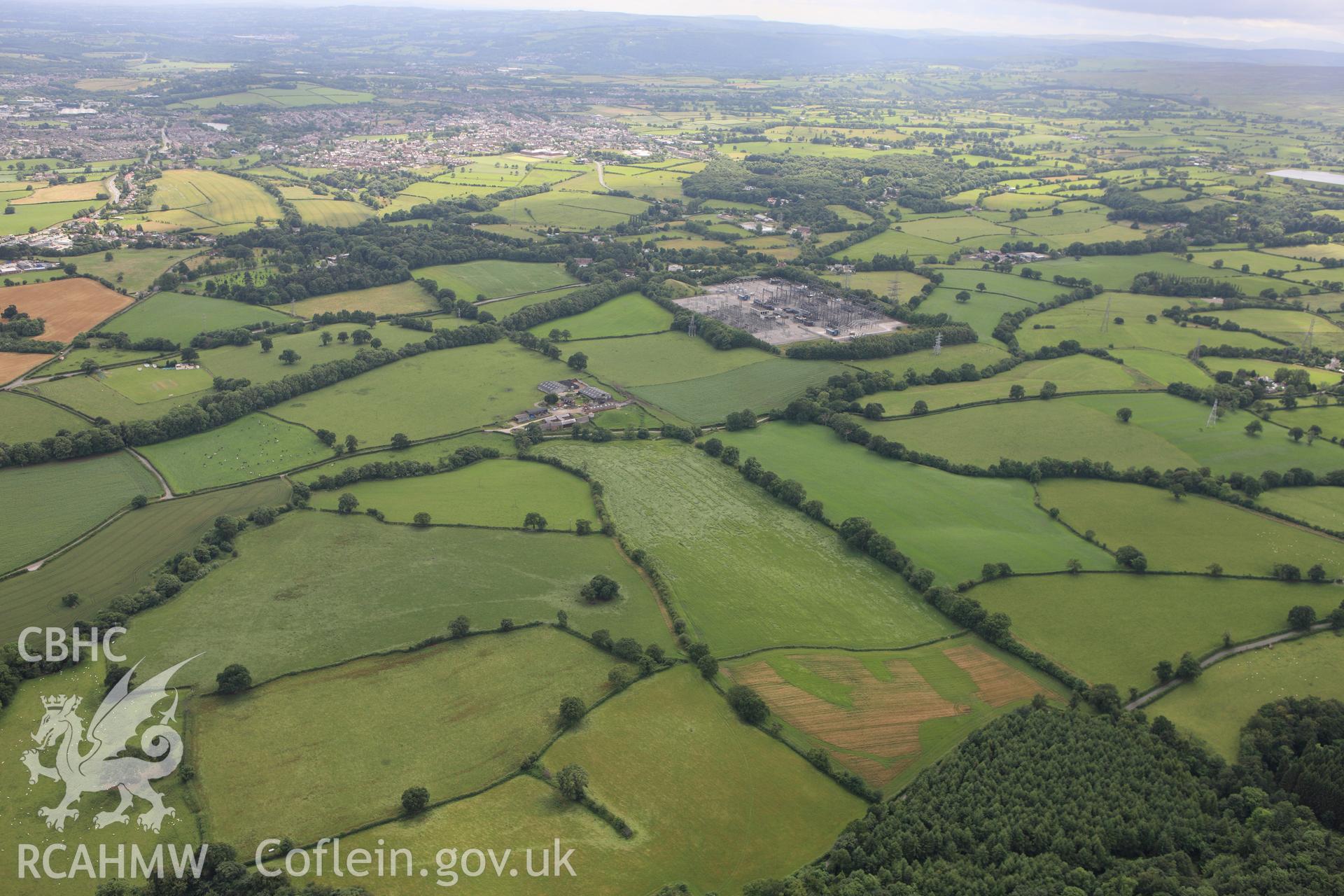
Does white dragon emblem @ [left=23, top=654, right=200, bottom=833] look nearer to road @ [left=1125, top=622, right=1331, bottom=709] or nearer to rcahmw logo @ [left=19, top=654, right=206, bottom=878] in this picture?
rcahmw logo @ [left=19, top=654, right=206, bottom=878]

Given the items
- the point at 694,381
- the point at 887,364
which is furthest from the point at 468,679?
the point at 887,364

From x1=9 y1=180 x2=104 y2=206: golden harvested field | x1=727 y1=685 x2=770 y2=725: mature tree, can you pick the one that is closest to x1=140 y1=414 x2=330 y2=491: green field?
x1=727 y1=685 x2=770 y2=725: mature tree

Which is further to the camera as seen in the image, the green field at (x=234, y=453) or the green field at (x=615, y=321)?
the green field at (x=615, y=321)

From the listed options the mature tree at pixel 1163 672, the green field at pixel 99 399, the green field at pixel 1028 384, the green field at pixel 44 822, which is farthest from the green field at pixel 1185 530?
the green field at pixel 99 399

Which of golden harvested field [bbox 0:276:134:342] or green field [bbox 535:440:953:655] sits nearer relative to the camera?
green field [bbox 535:440:953:655]

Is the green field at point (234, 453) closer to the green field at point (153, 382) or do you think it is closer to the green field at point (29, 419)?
the green field at point (29, 419)

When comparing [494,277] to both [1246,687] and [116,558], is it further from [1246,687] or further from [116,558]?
[1246,687]
